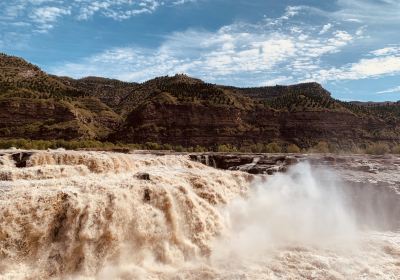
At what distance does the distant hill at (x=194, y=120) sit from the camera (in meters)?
63.9

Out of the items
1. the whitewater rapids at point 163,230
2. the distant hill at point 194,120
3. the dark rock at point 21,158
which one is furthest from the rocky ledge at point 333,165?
the distant hill at point 194,120

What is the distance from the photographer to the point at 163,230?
14.4 metres

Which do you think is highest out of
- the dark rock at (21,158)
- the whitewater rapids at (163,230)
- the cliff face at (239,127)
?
the cliff face at (239,127)

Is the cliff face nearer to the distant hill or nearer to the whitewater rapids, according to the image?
the distant hill

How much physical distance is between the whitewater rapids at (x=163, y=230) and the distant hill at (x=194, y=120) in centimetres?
4281

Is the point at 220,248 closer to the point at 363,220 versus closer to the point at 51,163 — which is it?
the point at 51,163

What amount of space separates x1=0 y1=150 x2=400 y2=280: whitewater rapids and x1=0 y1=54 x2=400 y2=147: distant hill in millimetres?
42815

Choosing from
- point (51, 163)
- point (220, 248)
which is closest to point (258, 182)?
point (220, 248)

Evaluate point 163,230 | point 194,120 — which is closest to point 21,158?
point 163,230

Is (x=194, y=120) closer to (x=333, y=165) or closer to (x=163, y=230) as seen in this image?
(x=333, y=165)

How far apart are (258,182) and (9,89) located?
6009 cm

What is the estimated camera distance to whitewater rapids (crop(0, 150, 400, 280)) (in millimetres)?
11641

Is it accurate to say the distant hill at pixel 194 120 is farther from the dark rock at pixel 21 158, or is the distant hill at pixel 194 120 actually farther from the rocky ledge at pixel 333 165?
the dark rock at pixel 21 158

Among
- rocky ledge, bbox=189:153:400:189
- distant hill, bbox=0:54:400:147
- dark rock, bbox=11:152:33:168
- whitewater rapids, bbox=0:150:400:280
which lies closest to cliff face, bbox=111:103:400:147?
distant hill, bbox=0:54:400:147
